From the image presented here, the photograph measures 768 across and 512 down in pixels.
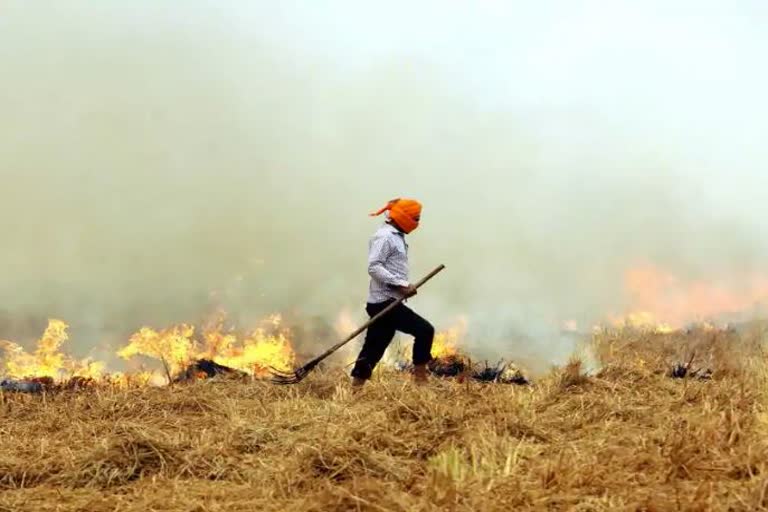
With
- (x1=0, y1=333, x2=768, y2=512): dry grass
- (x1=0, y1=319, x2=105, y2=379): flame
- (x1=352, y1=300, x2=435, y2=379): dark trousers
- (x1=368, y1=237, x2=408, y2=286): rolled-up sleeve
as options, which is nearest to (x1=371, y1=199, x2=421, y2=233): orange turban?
(x1=368, y1=237, x2=408, y2=286): rolled-up sleeve

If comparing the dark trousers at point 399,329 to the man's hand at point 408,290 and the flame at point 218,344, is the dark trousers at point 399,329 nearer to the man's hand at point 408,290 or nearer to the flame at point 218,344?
the man's hand at point 408,290

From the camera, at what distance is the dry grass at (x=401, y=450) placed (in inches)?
129

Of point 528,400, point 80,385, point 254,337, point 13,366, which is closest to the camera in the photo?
point 528,400

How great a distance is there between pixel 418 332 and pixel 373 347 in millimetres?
474

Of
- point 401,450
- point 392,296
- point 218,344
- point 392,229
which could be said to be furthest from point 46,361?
point 401,450

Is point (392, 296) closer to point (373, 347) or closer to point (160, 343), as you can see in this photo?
point (373, 347)

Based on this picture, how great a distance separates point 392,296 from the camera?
7.17 metres

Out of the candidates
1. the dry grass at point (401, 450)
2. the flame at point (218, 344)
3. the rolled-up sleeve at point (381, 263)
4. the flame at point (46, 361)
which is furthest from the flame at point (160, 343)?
the rolled-up sleeve at point (381, 263)

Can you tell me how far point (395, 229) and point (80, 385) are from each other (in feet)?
13.0

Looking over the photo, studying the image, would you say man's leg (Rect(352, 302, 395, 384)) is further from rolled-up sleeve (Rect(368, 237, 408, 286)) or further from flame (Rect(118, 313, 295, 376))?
flame (Rect(118, 313, 295, 376))

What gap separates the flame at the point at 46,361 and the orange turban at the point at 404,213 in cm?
544

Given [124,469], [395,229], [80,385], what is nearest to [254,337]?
[80,385]

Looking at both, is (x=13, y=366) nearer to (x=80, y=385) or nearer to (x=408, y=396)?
(x=80, y=385)

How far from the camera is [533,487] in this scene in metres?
3.38
